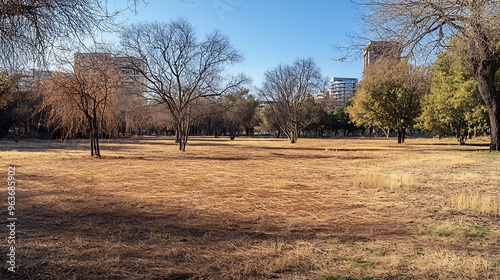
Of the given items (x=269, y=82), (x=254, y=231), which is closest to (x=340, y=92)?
(x=269, y=82)

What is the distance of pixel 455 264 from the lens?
336cm

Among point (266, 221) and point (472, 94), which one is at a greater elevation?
point (472, 94)

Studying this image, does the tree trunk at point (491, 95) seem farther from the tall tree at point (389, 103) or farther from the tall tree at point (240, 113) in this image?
the tall tree at point (240, 113)

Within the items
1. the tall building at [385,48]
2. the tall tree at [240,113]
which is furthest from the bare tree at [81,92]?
the tall tree at [240,113]

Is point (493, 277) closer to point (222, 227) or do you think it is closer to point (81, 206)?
point (222, 227)

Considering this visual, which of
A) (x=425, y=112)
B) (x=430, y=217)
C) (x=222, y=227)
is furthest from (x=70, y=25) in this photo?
(x=425, y=112)

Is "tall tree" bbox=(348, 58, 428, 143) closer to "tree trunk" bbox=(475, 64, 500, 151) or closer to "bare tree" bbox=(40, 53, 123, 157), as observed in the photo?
"tree trunk" bbox=(475, 64, 500, 151)

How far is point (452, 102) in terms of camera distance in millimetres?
26906

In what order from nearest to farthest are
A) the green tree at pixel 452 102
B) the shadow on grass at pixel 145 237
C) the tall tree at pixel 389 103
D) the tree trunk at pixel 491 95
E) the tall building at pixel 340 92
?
1. the shadow on grass at pixel 145 237
2. the tree trunk at pixel 491 95
3. the green tree at pixel 452 102
4. the tall tree at pixel 389 103
5. the tall building at pixel 340 92

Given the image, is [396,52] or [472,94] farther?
[472,94]

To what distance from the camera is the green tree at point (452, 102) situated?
25.2m

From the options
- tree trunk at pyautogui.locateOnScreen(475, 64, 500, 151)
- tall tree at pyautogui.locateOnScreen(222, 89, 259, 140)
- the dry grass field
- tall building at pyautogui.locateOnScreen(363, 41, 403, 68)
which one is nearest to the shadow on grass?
the dry grass field

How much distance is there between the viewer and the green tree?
2516 centimetres

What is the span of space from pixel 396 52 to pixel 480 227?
784 cm
